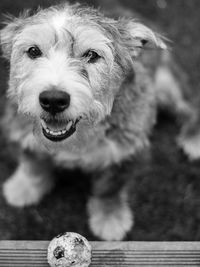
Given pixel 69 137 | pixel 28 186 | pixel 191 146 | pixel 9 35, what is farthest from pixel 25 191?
pixel 191 146

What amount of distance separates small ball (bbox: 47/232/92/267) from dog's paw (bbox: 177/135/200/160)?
2224 millimetres

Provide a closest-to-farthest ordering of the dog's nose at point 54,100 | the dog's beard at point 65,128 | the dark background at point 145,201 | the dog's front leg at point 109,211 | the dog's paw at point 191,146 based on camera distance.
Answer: the dog's nose at point 54,100, the dog's beard at point 65,128, the dog's front leg at point 109,211, the dark background at point 145,201, the dog's paw at point 191,146

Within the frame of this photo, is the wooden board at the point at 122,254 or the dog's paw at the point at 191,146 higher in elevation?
the dog's paw at the point at 191,146

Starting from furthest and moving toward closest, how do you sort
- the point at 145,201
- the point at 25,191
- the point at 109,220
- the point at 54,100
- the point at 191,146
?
1. the point at 191,146
2. the point at 145,201
3. the point at 25,191
4. the point at 109,220
5. the point at 54,100

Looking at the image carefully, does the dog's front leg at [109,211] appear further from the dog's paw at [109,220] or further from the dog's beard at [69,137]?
the dog's beard at [69,137]

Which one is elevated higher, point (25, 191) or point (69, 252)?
point (25, 191)

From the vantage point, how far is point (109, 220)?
13.9 feet

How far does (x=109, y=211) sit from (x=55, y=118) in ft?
5.29

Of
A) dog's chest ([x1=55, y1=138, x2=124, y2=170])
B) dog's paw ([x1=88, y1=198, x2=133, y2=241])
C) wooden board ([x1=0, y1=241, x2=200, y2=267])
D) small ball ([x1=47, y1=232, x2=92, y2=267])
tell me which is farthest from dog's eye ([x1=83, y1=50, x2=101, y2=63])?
dog's paw ([x1=88, y1=198, x2=133, y2=241])

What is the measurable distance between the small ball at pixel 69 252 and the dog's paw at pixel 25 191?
134 centimetres

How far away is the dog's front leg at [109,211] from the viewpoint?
4180mm

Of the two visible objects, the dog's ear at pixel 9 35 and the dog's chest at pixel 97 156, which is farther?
the dog's chest at pixel 97 156

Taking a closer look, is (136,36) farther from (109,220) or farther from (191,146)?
(191,146)

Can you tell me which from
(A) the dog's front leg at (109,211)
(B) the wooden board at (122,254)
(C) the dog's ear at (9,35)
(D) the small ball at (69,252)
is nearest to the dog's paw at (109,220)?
(A) the dog's front leg at (109,211)
